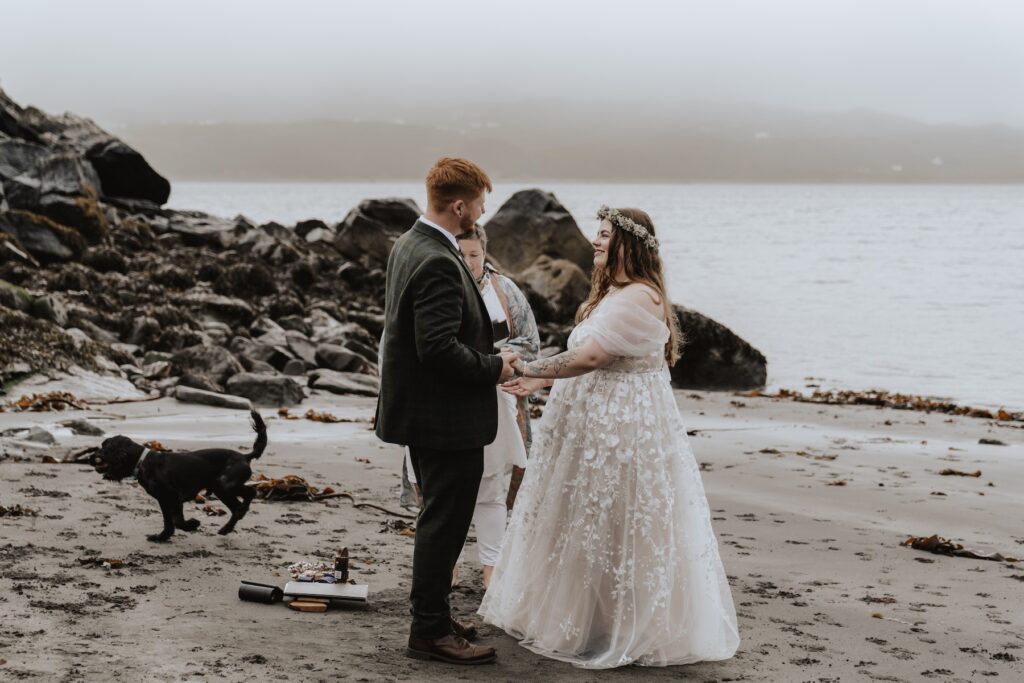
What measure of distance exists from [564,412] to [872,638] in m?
1.94

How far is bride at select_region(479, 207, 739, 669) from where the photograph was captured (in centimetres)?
487

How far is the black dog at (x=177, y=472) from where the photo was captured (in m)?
6.02

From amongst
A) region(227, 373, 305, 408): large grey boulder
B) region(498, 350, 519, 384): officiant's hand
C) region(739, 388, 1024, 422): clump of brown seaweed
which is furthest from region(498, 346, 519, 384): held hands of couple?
region(739, 388, 1024, 422): clump of brown seaweed

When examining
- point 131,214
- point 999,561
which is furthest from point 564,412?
point 131,214

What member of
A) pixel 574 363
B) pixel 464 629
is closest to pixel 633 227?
pixel 574 363

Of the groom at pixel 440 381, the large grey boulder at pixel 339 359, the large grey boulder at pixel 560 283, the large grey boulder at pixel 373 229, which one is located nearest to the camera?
the groom at pixel 440 381

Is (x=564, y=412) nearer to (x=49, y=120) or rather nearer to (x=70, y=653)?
(x=70, y=653)

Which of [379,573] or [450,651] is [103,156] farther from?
[450,651]

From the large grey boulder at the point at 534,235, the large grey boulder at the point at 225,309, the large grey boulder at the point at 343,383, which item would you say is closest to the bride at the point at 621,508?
the large grey boulder at the point at 343,383

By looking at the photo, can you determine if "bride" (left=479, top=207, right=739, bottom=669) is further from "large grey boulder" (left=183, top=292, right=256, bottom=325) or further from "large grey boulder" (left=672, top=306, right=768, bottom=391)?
"large grey boulder" (left=183, top=292, right=256, bottom=325)

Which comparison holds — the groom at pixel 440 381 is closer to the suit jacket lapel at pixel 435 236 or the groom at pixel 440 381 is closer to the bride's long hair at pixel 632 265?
the suit jacket lapel at pixel 435 236

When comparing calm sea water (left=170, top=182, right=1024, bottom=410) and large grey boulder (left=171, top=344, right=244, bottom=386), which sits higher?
calm sea water (left=170, top=182, right=1024, bottom=410)

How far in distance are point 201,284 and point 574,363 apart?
18181mm

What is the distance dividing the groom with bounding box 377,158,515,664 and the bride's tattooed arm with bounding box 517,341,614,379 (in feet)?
0.88
